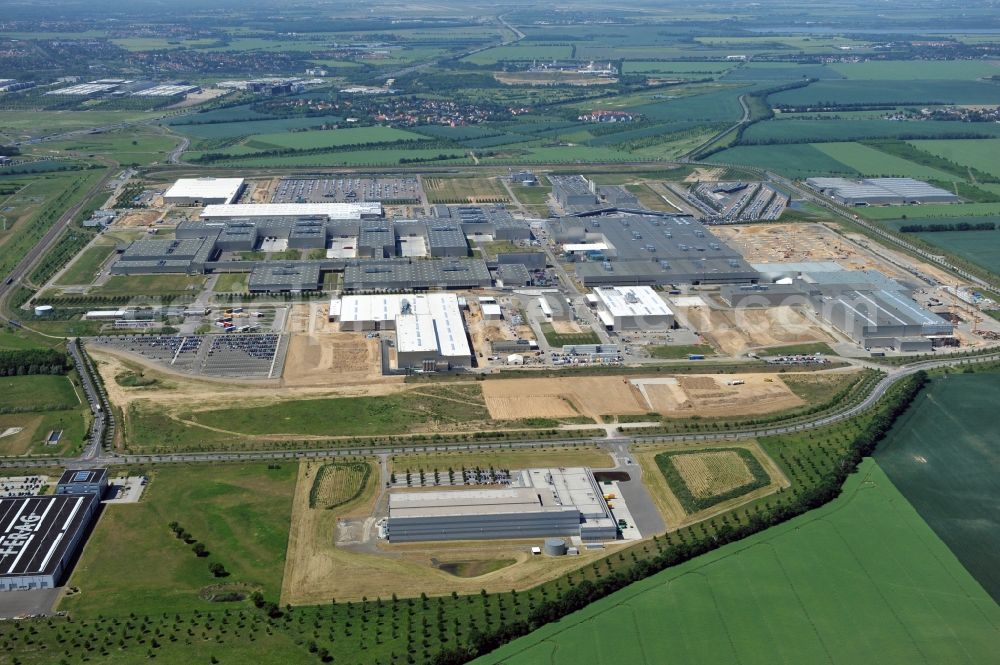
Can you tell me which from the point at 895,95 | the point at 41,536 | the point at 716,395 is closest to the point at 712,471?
the point at 716,395

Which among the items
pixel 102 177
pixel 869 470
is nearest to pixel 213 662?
pixel 869 470

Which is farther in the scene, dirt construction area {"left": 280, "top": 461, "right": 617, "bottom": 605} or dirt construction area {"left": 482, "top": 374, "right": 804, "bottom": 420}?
dirt construction area {"left": 482, "top": 374, "right": 804, "bottom": 420}

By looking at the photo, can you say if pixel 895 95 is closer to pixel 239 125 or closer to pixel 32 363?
pixel 239 125

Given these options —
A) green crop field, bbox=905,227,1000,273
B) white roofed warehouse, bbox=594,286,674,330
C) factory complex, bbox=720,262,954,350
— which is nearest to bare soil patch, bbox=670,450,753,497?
white roofed warehouse, bbox=594,286,674,330

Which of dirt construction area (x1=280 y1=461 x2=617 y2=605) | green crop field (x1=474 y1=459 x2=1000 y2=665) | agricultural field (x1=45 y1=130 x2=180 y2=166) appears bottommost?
agricultural field (x1=45 y1=130 x2=180 y2=166)

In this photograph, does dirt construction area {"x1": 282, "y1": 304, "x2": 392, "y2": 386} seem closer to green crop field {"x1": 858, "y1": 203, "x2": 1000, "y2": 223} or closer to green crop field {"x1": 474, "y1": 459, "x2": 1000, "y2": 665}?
green crop field {"x1": 474, "y1": 459, "x2": 1000, "y2": 665}
